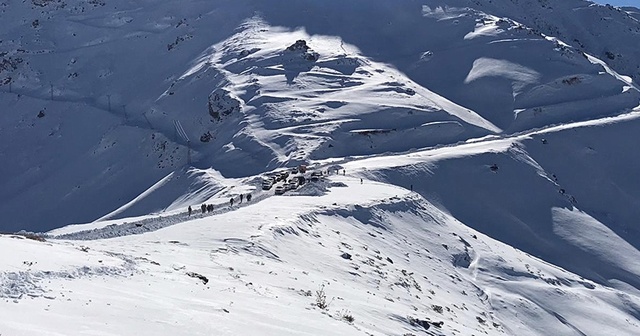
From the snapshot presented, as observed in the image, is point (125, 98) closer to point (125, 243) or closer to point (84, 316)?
point (125, 243)

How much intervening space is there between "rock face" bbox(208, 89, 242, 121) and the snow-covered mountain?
0.31 m

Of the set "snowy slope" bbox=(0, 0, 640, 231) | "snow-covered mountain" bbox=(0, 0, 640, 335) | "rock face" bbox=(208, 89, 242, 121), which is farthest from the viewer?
"rock face" bbox=(208, 89, 242, 121)

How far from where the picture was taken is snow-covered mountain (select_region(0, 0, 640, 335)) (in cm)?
1759

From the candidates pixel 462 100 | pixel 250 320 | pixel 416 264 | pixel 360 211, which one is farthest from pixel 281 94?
pixel 250 320

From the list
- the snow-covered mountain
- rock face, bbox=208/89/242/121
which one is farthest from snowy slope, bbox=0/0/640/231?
the snow-covered mountain

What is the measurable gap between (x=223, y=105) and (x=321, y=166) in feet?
63.3

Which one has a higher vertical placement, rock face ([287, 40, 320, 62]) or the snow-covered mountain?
rock face ([287, 40, 320, 62])

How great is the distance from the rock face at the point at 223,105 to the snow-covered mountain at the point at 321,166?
1.02 feet

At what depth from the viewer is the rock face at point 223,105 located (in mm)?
70625

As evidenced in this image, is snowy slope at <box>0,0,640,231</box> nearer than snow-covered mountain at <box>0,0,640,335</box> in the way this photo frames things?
No

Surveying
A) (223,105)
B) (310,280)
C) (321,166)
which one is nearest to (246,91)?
(223,105)

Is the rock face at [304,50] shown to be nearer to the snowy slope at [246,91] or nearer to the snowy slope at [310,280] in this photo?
the snowy slope at [246,91]

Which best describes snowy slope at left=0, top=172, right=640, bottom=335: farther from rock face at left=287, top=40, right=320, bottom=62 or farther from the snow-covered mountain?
rock face at left=287, top=40, right=320, bottom=62

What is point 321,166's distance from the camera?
55.8m
